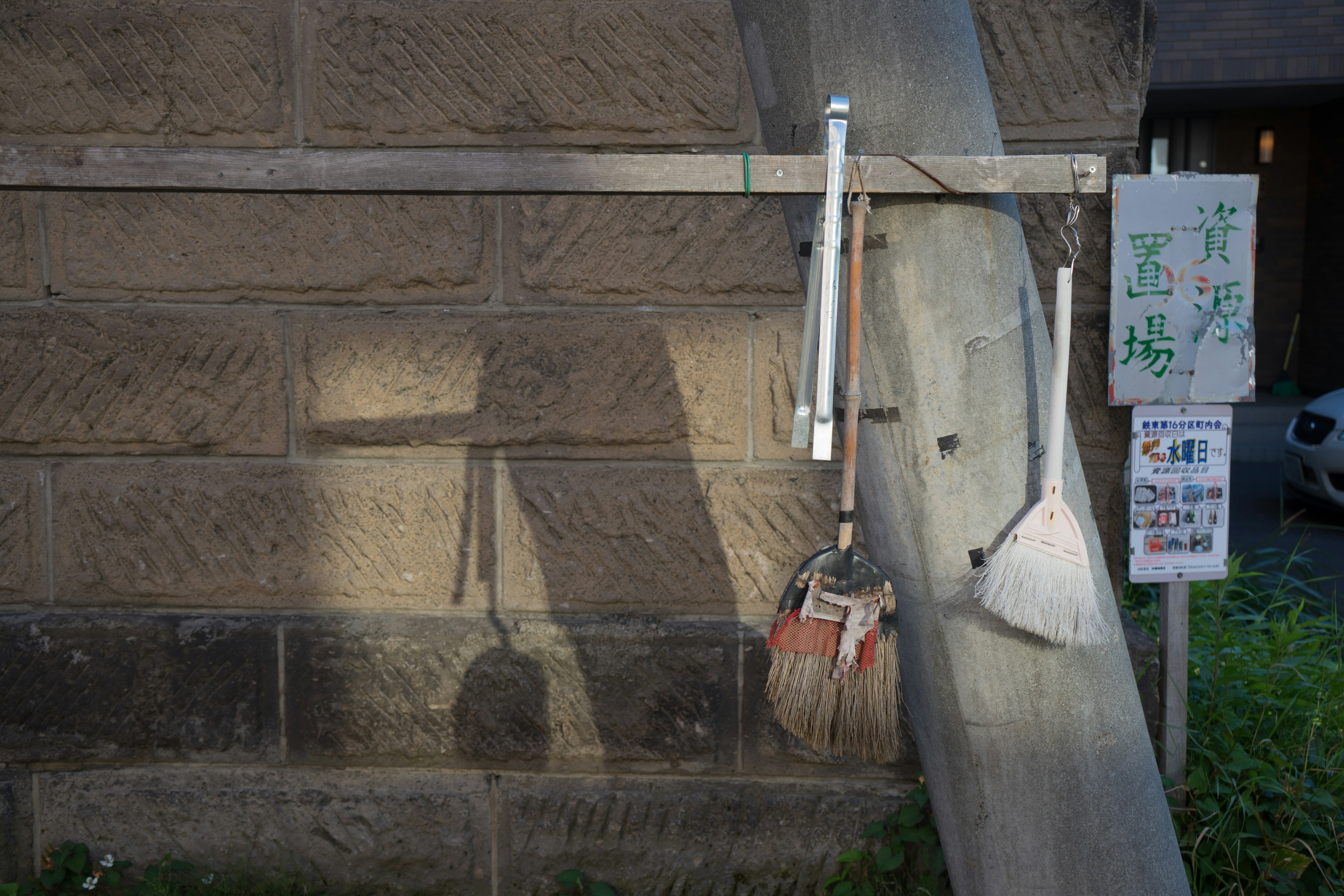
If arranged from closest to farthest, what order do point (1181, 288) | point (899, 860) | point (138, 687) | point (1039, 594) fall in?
point (1039, 594)
point (1181, 288)
point (899, 860)
point (138, 687)

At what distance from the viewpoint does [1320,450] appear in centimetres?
625

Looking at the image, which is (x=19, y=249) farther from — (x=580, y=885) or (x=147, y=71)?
(x=580, y=885)

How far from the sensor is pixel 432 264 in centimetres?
274

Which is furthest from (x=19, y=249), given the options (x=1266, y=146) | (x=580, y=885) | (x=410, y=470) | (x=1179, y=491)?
(x=1266, y=146)

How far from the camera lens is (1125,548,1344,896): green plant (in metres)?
2.36

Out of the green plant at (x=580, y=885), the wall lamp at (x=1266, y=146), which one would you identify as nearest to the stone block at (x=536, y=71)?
the green plant at (x=580, y=885)

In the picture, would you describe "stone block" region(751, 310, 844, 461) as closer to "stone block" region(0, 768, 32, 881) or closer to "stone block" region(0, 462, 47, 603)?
"stone block" region(0, 462, 47, 603)

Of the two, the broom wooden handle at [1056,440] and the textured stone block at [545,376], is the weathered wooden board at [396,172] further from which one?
the textured stone block at [545,376]

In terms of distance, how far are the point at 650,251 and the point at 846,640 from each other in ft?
5.76

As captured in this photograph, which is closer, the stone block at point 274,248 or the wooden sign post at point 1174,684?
the wooden sign post at point 1174,684

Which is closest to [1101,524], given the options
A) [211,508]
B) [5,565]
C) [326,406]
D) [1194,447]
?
[1194,447]

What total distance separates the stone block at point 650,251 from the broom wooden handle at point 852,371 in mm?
1540

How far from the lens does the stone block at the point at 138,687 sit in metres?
2.82

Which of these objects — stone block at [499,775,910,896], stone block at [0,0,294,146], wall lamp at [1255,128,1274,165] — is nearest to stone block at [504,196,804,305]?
stone block at [0,0,294,146]
